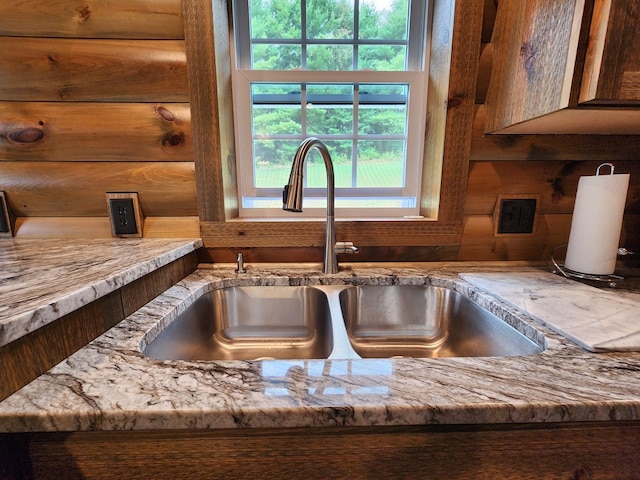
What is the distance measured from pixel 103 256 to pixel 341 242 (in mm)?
686

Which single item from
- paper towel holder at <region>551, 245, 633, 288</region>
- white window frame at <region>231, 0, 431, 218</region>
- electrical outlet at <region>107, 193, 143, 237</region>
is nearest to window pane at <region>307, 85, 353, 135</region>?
white window frame at <region>231, 0, 431, 218</region>

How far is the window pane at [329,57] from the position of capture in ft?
3.46

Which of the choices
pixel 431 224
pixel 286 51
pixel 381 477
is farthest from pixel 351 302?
pixel 286 51

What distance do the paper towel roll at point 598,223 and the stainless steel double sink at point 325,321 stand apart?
373mm

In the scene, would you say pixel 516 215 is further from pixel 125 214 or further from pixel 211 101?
pixel 125 214

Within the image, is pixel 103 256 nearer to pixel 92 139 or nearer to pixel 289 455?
pixel 92 139

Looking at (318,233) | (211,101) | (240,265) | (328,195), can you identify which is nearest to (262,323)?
(240,265)

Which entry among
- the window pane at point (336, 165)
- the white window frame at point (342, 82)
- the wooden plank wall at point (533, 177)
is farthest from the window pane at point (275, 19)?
the wooden plank wall at point (533, 177)

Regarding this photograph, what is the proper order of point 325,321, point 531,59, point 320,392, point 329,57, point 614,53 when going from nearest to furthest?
point 320,392, point 614,53, point 531,59, point 325,321, point 329,57

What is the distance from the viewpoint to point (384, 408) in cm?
37

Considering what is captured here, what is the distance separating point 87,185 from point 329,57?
3.14 feet

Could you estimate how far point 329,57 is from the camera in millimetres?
1059

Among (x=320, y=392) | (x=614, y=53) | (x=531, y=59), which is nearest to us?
(x=320, y=392)

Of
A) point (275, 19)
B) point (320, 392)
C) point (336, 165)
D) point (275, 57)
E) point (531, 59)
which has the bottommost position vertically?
point (320, 392)
